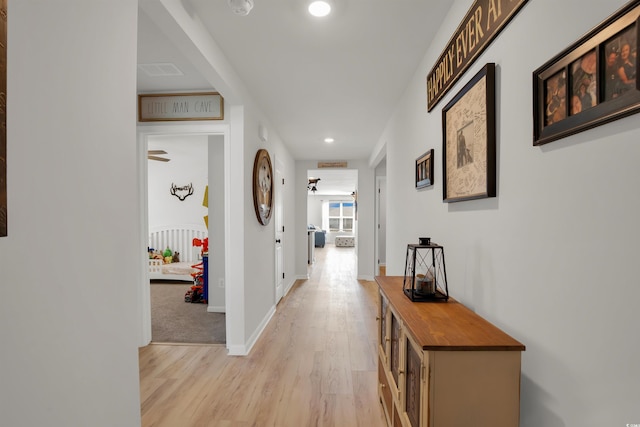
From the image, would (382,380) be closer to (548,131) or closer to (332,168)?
(548,131)

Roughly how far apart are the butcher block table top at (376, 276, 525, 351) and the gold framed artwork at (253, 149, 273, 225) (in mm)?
1951

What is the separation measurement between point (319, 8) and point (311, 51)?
46 cm

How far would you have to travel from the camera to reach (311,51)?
208 cm

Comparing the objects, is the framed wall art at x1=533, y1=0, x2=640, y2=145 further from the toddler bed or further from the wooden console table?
the toddler bed

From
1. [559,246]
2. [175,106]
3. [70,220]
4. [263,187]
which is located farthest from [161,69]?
[559,246]

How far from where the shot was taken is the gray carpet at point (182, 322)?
302 cm

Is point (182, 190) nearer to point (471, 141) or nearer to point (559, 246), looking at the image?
point (471, 141)

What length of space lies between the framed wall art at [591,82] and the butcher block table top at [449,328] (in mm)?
655

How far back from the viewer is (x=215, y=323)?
11.3 feet

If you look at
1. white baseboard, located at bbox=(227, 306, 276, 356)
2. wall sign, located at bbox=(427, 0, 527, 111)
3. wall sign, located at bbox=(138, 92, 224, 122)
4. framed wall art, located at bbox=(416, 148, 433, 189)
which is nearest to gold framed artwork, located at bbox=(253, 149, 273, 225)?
wall sign, located at bbox=(138, 92, 224, 122)

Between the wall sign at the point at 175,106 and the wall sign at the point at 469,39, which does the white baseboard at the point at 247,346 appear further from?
the wall sign at the point at 469,39

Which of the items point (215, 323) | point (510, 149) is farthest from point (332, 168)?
point (510, 149)

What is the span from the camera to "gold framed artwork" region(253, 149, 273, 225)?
9.92ft

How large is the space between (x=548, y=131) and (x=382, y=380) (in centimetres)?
168
